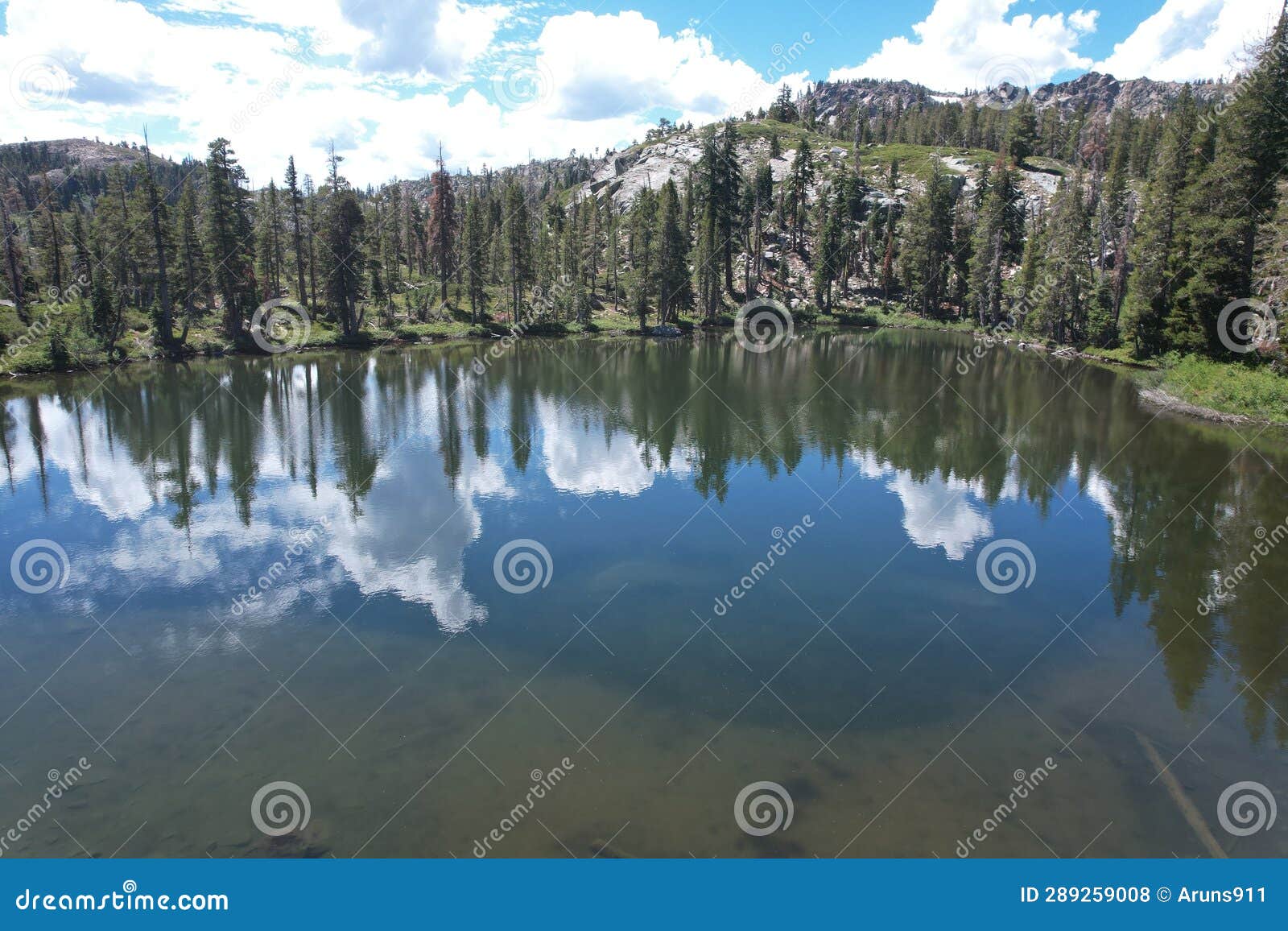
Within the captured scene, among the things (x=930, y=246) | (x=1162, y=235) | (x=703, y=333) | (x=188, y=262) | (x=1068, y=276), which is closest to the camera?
(x=1162, y=235)

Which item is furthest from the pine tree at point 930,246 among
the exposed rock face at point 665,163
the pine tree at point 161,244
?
the pine tree at point 161,244

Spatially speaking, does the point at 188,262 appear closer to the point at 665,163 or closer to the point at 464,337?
the point at 464,337

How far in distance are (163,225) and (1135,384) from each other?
7151 centimetres

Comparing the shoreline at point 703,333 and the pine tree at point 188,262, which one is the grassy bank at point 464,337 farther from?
the pine tree at point 188,262

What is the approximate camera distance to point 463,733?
1275cm

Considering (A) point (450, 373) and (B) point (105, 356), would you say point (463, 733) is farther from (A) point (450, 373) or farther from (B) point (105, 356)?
(B) point (105, 356)

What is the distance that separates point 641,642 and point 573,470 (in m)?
13.4

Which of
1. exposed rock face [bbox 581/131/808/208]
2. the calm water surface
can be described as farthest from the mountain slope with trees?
the calm water surface

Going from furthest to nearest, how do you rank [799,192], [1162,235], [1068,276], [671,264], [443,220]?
[799,192]
[443,220]
[671,264]
[1068,276]
[1162,235]

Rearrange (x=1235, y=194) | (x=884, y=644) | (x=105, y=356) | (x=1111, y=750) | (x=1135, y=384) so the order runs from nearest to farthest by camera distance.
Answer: (x=1111, y=750) < (x=884, y=644) < (x=1235, y=194) < (x=1135, y=384) < (x=105, y=356)

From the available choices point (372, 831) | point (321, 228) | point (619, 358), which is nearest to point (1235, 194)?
point (619, 358)

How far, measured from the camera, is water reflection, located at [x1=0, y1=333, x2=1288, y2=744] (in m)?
18.5

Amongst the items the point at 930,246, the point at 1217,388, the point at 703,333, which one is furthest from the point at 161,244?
the point at 930,246

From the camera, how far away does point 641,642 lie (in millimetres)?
15828
